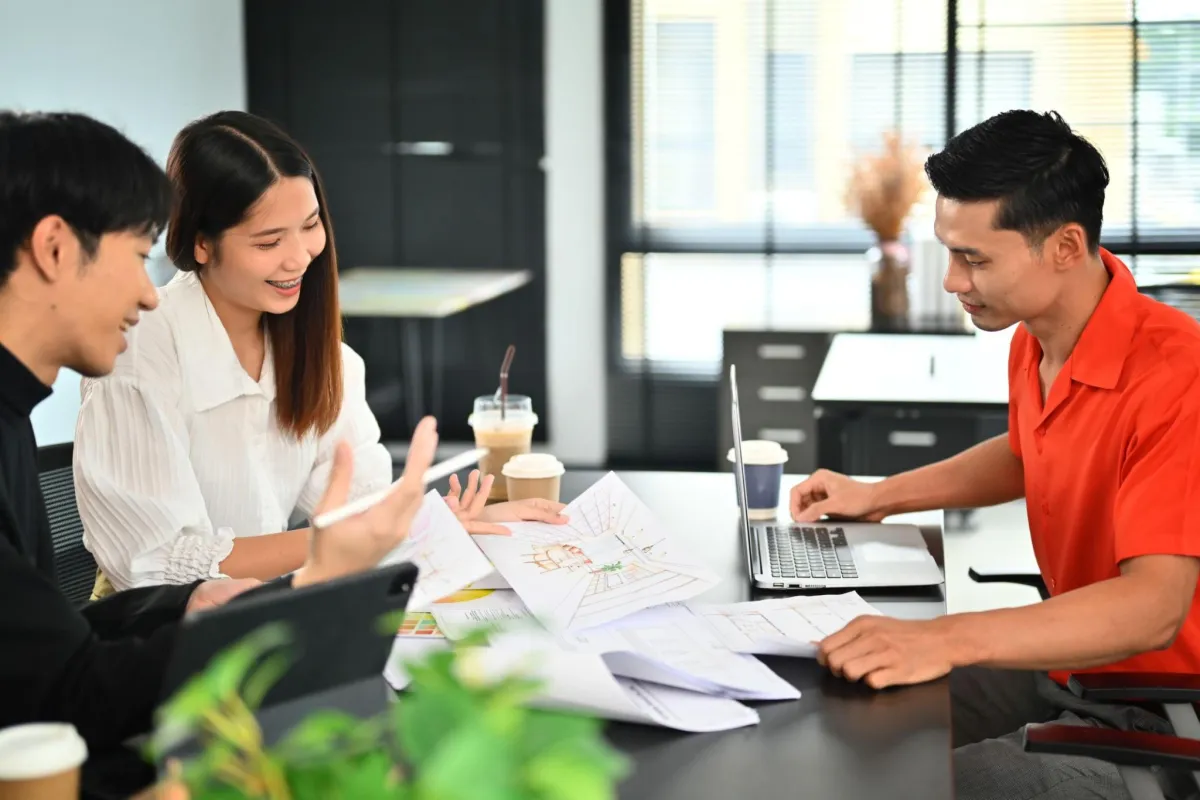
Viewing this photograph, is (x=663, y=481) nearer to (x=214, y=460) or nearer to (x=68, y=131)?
(x=214, y=460)

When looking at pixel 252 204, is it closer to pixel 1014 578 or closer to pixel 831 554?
pixel 831 554

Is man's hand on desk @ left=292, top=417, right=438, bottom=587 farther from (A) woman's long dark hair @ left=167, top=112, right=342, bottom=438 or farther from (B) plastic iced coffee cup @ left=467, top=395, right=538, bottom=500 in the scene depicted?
(B) plastic iced coffee cup @ left=467, top=395, right=538, bottom=500

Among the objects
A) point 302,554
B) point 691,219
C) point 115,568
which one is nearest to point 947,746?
point 302,554

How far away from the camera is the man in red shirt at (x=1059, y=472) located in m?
1.68

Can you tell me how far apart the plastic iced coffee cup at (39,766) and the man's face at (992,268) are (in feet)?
4.95

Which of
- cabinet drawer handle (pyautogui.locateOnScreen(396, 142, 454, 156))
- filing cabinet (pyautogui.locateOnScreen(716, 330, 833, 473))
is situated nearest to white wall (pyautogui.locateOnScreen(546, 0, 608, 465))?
cabinet drawer handle (pyautogui.locateOnScreen(396, 142, 454, 156))

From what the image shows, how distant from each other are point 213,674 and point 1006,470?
6.07 feet

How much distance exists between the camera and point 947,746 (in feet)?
4.47

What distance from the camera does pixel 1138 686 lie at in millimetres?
1625

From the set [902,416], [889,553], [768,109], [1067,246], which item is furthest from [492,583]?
[768,109]

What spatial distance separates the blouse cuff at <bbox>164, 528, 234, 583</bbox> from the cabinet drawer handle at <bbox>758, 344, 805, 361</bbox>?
137 inches

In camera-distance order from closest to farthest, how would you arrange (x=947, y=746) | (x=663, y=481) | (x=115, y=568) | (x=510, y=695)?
1. (x=510, y=695)
2. (x=947, y=746)
3. (x=115, y=568)
4. (x=663, y=481)

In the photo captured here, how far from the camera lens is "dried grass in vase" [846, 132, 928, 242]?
16.6ft

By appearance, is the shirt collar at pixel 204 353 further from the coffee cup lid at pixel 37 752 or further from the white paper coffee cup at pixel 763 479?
the coffee cup lid at pixel 37 752
